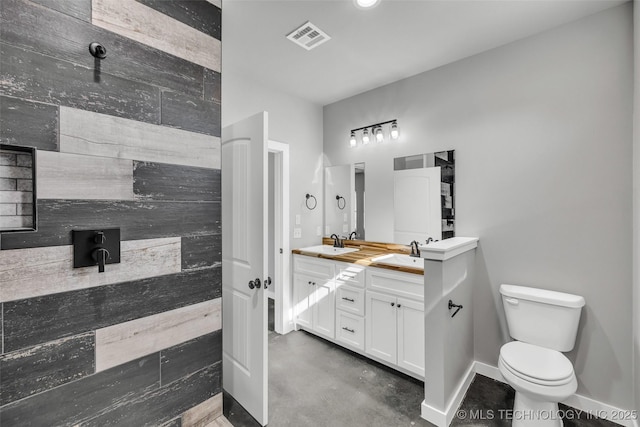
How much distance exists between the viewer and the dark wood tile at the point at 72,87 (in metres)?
0.93

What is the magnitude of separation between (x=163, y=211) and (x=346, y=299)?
6.22ft

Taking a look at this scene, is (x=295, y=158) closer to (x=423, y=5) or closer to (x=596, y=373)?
(x=423, y=5)

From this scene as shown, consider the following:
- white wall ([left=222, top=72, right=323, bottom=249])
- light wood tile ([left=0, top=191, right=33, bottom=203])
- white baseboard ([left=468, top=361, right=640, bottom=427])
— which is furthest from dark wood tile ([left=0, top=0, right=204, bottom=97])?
white baseboard ([left=468, top=361, right=640, bottom=427])

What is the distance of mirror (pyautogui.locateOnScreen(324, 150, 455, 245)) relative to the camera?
8.61 feet

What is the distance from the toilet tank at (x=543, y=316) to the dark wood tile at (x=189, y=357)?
2007 millimetres

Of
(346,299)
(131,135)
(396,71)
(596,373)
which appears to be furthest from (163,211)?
(596,373)

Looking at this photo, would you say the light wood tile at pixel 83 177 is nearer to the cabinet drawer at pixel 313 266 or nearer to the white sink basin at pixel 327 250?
the cabinet drawer at pixel 313 266

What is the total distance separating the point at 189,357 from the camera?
135 centimetres

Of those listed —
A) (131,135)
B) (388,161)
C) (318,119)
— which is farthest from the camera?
(318,119)

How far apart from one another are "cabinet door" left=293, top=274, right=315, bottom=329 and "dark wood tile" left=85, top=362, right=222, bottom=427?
1.64 meters

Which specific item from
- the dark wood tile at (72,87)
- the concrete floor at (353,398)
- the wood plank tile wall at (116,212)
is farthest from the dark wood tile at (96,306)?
the concrete floor at (353,398)

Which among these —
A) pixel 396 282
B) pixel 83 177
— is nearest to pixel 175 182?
pixel 83 177

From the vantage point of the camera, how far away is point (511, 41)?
2240mm

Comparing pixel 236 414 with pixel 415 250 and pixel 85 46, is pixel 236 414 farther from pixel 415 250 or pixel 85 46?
pixel 85 46
